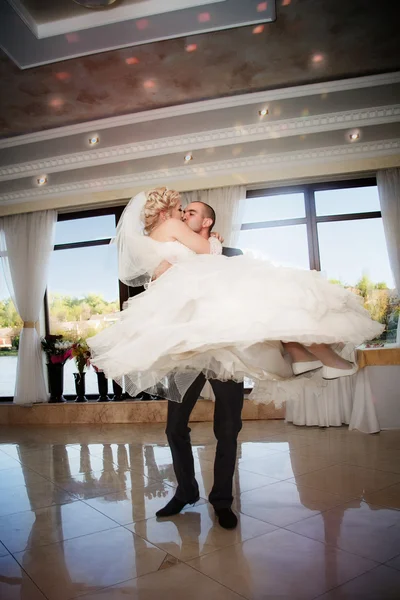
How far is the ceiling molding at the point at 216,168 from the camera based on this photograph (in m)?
6.52

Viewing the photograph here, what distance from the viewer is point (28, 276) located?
25.2 ft

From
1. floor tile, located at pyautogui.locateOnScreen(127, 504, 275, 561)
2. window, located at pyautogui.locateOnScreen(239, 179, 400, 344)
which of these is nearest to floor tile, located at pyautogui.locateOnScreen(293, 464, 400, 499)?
floor tile, located at pyautogui.locateOnScreen(127, 504, 275, 561)

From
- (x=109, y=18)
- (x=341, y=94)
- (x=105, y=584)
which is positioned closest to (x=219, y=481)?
(x=105, y=584)

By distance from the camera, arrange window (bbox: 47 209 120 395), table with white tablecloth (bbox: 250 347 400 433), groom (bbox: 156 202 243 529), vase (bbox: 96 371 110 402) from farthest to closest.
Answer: window (bbox: 47 209 120 395), vase (bbox: 96 371 110 402), table with white tablecloth (bbox: 250 347 400 433), groom (bbox: 156 202 243 529)

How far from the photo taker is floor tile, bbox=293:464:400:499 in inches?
121

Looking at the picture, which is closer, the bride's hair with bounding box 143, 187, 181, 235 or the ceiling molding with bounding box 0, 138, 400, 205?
the bride's hair with bounding box 143, 187, 181, 235

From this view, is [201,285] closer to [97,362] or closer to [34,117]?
[97,362]

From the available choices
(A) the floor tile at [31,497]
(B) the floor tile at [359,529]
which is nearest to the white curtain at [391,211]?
(B) the floor tile at [359,529]

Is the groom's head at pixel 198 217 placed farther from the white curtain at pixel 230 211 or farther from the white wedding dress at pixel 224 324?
the white curtain at pixel 230 211

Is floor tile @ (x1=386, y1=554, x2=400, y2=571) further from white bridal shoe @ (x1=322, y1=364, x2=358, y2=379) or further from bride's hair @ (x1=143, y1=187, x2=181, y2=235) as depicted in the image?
bride's hair @ (x1=143, y1=187, x2=181, y2=235)

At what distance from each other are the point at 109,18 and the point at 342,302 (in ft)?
11.2

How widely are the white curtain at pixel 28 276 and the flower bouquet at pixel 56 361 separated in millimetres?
148

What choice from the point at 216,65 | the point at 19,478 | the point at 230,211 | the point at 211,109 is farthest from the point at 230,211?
the point at 19,478

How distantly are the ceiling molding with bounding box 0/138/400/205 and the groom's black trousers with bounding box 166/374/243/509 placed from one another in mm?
4826
